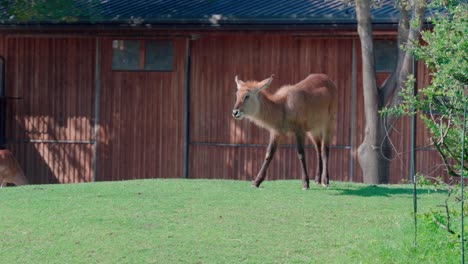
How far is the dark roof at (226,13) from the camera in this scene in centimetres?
1766

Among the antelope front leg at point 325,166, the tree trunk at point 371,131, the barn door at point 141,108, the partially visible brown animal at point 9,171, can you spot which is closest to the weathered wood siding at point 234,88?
the barn door at point 141,108

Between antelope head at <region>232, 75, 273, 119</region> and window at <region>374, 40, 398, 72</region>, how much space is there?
529 cm

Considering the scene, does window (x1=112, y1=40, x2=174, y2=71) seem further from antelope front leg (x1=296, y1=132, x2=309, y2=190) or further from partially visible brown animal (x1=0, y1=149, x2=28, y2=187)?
antelope front leg (x1=296, y1=132, x2=309, y2=190)

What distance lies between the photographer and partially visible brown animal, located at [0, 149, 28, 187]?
58.7 feet

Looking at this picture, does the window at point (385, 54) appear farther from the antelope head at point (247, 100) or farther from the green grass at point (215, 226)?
the green grass at point (215, 226)

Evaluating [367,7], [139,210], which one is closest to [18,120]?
[367,7]

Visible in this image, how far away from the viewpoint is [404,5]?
15.1 m

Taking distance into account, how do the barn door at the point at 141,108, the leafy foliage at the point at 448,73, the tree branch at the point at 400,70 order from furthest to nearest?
the barn door at the point at 141,108, the tree branch at the point at 400,70, the leafy foliage at the point at 448,73

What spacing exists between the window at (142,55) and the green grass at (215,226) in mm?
6425

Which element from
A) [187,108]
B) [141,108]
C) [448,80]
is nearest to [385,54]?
[187,108]

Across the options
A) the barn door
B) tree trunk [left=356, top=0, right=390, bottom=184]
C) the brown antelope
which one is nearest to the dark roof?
the barn door

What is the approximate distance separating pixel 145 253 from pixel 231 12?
10415 millimetres

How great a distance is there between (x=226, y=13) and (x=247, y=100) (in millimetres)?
5507

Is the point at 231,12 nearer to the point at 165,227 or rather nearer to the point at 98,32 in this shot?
the point at 98,32
